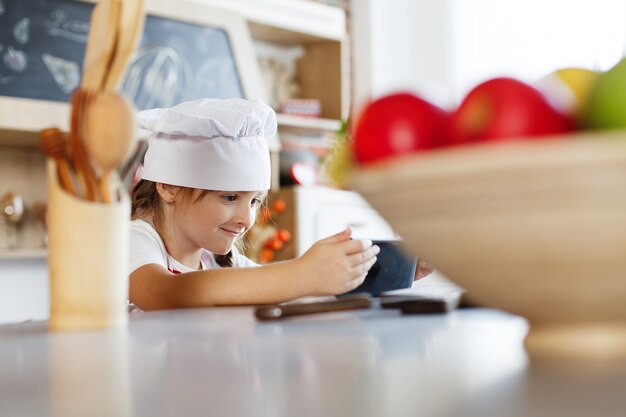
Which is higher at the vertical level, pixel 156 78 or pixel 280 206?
pixel 156 78

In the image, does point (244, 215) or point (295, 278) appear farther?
point (244, 215)

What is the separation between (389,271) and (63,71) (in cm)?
224

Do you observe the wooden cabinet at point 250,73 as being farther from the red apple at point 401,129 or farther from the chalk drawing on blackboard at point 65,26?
the red apple at point 401,129

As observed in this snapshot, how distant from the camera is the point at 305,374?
0.41 m

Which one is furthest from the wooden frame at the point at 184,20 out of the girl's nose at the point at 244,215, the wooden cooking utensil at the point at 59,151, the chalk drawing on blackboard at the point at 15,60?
the wooden cooking utensil at the point at 59,151

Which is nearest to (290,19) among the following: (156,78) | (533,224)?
(156,78)

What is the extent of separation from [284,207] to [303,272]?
2273mm

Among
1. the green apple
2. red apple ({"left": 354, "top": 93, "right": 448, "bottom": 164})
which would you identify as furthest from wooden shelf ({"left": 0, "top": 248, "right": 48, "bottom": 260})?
the green apple

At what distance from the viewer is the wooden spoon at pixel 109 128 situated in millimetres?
707

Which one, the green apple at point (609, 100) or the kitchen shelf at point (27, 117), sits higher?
the kitchen shelf at point (27, 117)

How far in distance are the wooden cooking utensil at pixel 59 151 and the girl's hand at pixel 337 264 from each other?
0.54 m

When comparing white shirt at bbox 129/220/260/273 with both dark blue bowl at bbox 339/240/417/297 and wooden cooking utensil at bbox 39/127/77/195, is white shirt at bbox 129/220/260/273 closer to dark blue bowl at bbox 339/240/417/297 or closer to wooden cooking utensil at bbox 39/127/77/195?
dark blue bowl at bbox 339/240/417/297

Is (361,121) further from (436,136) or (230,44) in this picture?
(230,44)

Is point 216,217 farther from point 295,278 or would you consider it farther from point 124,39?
point 124,39
